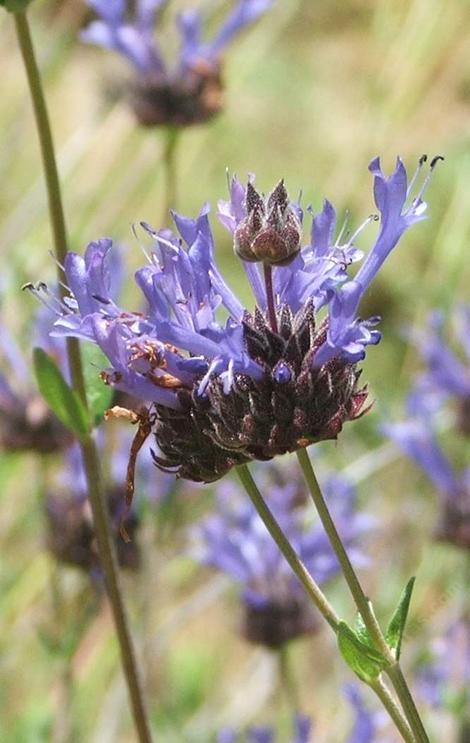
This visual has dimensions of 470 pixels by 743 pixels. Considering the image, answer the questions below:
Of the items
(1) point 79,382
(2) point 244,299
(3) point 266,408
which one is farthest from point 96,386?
(2) point 244,299

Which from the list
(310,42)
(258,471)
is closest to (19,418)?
(258,471)

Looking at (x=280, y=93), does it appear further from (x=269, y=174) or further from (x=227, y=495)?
(x=227, y=495)

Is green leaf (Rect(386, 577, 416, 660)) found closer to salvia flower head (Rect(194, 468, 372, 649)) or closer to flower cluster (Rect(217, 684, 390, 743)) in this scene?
flower cluster (Rect(217, 684, 390, 743))

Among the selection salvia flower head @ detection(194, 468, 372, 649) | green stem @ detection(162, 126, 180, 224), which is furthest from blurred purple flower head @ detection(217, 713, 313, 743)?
green stem @ detection(162, 126, 180, 224)

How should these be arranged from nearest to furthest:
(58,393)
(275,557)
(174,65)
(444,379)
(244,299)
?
1. (58,393)
2. (275,557)
3. (444,379)
4. (174,65)
5. (244,299)

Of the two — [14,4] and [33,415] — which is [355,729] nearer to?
[33,415]

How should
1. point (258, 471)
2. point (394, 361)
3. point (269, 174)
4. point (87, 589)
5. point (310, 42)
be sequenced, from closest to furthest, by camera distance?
point (87, 589)
point (258, 471)
point (394, 361)
point (269, 174)
point (310, 42)
